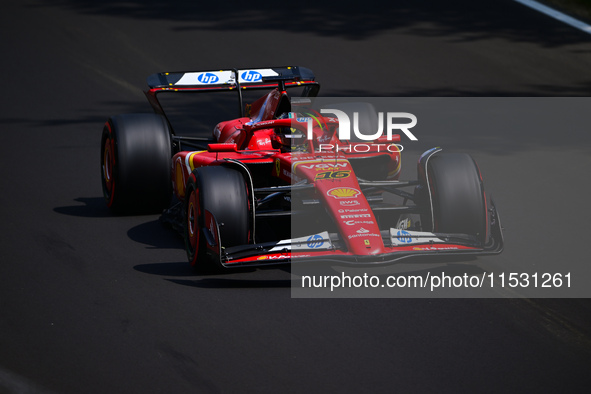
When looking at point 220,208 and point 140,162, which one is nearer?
point 220,208

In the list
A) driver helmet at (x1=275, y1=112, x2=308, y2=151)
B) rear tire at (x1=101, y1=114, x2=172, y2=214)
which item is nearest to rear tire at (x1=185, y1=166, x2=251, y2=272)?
driver helmet at (x1=275, y1=112, x2=308, y2=151)

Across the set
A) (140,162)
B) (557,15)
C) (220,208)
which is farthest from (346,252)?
(557,15)

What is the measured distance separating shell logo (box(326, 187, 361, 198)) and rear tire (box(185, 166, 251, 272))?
625mm

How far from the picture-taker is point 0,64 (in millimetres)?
15070

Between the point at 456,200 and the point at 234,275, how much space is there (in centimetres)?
173

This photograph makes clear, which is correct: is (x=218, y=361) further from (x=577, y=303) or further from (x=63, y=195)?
(x=63, y=195)

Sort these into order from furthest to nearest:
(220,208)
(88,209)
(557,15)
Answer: (557,15) → (88,209) → (220,208)

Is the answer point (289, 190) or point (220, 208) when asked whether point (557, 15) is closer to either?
point (289, 190)

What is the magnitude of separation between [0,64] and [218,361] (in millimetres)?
10828

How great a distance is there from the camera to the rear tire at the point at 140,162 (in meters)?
8.47

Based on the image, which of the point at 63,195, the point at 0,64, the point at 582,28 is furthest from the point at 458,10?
the point at 63,195

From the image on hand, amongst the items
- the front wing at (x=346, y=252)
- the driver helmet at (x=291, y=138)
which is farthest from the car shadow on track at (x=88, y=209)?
the front wing at (x=346, y=252)

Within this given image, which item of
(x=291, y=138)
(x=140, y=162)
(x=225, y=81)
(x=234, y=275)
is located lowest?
(x=234, y=275)

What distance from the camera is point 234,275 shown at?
7043 millimetres
